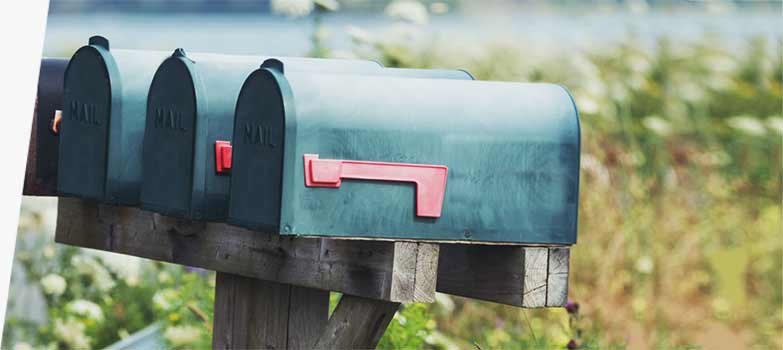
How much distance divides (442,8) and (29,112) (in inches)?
117

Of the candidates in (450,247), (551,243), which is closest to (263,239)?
(450,247)

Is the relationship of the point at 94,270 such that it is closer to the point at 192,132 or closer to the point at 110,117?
the point at 110,117

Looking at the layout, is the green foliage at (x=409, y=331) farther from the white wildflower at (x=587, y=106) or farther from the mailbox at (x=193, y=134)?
the white wildflower at (x=587, y=106)

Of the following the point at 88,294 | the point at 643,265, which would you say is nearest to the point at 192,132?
the point at 88,294

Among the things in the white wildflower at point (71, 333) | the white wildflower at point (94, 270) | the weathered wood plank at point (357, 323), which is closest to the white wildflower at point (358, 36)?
the white wildflower at point (94, 270)

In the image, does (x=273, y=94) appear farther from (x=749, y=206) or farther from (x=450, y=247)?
(x=749, y=206)

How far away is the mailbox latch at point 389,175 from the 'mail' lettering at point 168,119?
38 cm

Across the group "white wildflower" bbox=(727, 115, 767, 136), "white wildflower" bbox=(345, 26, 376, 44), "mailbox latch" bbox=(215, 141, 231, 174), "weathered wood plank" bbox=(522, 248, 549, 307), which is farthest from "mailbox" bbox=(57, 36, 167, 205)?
"white wildflower" bbox=(727, 115, 767, 136)

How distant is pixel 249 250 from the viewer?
Answer: 2734 mm

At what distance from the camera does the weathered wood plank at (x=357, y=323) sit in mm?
Answer: 2578

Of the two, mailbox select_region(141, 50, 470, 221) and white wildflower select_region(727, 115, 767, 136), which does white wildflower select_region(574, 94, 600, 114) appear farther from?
mailbox select_region(141, 50, 470, 221)

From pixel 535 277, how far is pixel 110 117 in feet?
3.08

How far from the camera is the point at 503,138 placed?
255 cm

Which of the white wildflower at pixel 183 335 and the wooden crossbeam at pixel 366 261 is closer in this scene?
the wooden crossbeam at pixel 366 261
